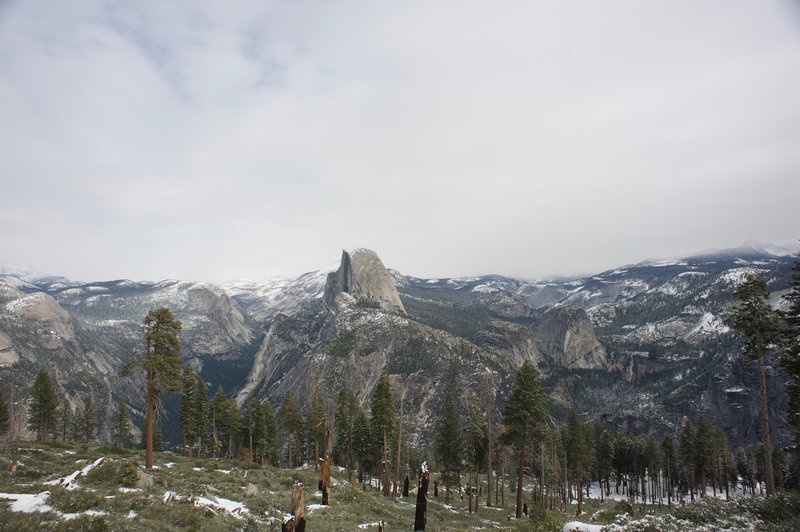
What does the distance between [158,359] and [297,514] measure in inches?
916

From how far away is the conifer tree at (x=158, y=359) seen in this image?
31.2m

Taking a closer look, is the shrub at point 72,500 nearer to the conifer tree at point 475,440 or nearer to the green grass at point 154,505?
the green grass at point 154,505

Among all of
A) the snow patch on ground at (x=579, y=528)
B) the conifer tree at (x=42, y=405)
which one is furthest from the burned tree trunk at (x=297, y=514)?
the conifer tree at (x=42, y=405)

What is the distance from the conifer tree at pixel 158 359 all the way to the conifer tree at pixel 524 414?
28.9 meters

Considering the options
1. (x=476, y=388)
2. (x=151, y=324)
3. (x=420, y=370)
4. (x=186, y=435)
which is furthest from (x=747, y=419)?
(x=151, y=324)

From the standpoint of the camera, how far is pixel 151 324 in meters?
32.7

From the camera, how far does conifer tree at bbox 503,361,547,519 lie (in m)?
37.4

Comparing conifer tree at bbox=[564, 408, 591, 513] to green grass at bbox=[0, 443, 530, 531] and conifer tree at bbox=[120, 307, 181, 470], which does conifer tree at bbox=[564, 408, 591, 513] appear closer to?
green grass at bbox=[0, 443, 530, 531]

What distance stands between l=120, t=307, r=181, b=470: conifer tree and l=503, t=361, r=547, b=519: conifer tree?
28.9 metres

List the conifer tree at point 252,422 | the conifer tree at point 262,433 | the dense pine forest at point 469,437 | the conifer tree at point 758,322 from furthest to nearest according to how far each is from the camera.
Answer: the conifer tree at point 252,422
the conifer tree at point 262,433
the dense pine forest at point 469,437
the conifer tree at point 758,322

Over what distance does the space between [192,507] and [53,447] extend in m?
38.8

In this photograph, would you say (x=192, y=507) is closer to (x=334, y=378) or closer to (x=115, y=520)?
(x=115, y=520)

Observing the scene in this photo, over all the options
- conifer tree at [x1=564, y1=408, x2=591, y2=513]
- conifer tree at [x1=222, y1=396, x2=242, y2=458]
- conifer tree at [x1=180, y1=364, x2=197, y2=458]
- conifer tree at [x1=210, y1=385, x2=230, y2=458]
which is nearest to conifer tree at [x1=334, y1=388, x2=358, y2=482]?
conifer tree at [x1=222, y1=396, x2=242, y2=458]

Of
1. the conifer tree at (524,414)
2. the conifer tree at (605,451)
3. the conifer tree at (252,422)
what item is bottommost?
the conifer tree at (605,451)
